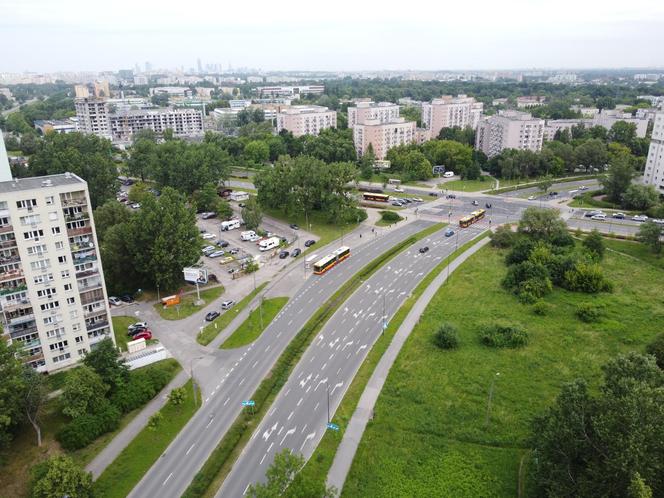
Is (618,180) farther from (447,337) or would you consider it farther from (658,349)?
(447,337)

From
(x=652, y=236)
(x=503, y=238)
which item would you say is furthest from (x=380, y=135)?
(x=652, y=236)

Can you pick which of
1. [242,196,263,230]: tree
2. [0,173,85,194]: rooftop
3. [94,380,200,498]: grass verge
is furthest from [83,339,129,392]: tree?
[242,196,263,230]: tree

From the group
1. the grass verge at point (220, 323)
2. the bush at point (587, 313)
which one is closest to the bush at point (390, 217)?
the grass verge at point (220, 323)

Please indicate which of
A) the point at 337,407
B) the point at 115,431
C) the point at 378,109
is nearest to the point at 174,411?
the point at 115,431

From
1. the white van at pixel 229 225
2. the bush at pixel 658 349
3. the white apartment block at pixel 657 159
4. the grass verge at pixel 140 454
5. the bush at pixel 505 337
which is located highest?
the white apartment block at pixel 657 159

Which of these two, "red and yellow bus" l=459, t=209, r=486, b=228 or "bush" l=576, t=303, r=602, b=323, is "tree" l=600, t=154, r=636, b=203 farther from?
"bush" l=576, t=303, r=602, b=323

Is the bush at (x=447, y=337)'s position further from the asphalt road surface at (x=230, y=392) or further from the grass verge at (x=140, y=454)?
the grass verge at (x=140, y=454)

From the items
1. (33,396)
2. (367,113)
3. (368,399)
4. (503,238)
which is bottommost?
(368,399)
